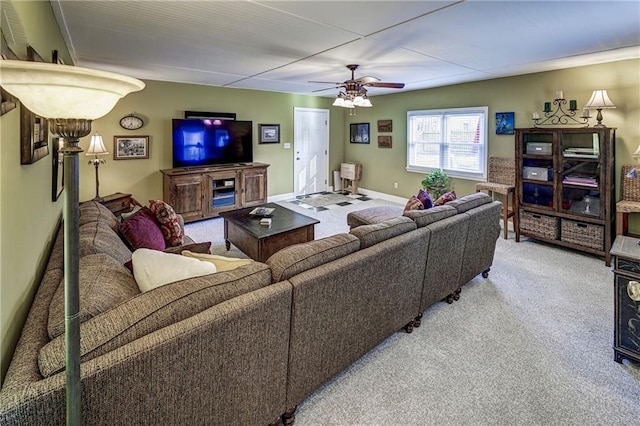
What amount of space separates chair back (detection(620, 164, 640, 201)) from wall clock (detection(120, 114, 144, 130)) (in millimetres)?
6733

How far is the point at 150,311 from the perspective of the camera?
1.21m

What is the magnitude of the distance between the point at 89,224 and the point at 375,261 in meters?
2.06

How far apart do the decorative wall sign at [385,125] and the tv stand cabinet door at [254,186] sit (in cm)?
279

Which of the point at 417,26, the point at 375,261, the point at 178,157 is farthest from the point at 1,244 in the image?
the point at 178,157

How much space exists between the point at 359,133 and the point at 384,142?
34.9 inches

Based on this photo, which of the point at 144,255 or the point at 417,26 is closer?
the point at 144,255

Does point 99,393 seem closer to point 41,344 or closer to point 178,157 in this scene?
point 41,344

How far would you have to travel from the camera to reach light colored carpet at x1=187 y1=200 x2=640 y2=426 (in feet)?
5.80

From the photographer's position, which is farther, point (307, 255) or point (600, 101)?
point (600, 101)

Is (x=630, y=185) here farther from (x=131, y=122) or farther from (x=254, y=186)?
(x=131, y=122)

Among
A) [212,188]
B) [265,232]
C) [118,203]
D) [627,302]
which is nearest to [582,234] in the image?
[627,302]

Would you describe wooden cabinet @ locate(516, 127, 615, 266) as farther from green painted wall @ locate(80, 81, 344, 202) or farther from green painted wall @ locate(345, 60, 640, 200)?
green painted wall @ locate(80, 81, 344, 202)

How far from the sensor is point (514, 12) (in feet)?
8.05

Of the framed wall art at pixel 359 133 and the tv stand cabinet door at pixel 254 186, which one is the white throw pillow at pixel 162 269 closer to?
the tv stand cabinet door at pixel 254 186
